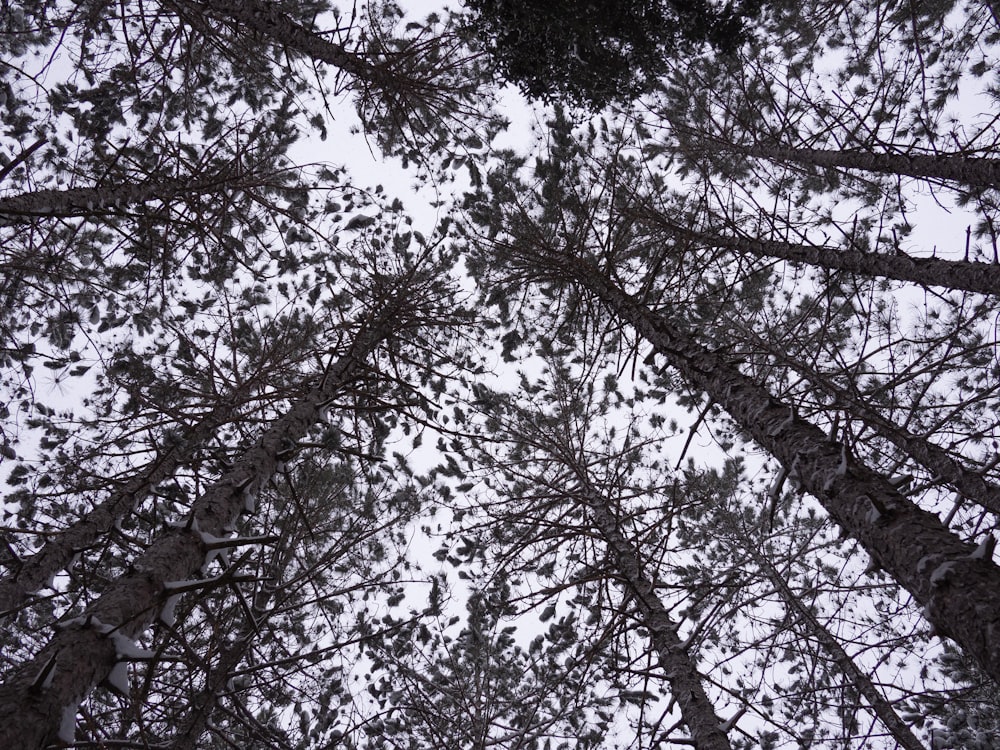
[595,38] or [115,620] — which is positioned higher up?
[595,38]

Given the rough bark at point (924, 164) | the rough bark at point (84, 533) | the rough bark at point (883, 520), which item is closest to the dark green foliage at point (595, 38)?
the rough bark at point (924, 164)

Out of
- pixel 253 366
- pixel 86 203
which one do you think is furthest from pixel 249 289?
pixel 86 203

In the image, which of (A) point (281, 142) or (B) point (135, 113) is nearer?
(B) point (135, 113)

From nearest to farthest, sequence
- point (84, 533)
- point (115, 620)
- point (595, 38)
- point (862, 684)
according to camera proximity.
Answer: point (115, 620)
point (862, 684)
point (84, 533)
point (595, 38)

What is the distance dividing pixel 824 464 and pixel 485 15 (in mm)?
7426

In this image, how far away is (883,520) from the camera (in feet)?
7.73

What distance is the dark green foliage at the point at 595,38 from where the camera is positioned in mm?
7406

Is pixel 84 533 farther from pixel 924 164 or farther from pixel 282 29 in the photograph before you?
pixel 924 164

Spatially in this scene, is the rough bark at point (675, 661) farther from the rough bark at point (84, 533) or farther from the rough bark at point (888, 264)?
the rough bark at point (84, 533)

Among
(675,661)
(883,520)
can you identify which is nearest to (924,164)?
(883,520)

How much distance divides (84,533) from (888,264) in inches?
292

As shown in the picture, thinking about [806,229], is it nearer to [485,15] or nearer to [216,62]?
[485,15]

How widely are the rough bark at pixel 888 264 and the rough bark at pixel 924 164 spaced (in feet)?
2.23

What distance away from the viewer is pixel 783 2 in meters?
8.27
